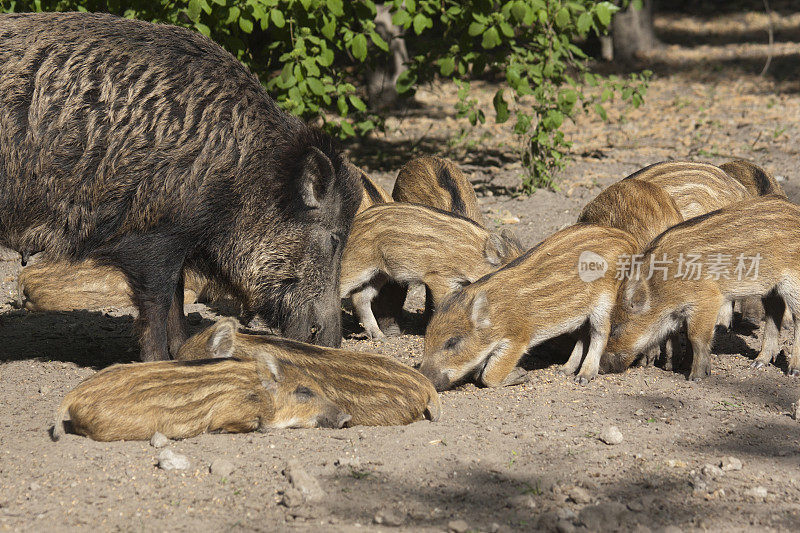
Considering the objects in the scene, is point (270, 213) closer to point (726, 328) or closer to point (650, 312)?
point (650, 312)

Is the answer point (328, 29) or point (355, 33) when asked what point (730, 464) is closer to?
point (328, 29)

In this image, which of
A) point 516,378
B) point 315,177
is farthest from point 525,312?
point 315,177

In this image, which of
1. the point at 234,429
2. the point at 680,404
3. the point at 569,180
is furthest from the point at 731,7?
the point at 234,429

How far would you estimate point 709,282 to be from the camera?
474cm

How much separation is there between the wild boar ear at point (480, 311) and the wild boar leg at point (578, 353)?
1.64 feet

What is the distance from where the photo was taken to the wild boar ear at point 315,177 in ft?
15.3

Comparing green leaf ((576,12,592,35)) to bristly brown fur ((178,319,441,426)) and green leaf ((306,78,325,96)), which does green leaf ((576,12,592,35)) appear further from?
bristly brown fur ((178,319,441,426))

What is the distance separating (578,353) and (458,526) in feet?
7.08

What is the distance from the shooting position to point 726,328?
17.8 ft

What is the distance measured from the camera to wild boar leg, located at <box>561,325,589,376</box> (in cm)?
494

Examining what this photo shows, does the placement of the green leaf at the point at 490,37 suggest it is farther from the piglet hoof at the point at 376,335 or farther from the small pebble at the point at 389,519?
the small pebble at the point at 389,519

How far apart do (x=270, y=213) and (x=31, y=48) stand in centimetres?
140

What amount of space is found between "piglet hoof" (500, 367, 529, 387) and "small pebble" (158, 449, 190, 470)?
184cm

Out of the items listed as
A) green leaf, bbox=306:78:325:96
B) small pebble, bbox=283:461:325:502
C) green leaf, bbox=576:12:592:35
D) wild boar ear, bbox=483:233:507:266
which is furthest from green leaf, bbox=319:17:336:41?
small pebble, bbox=283:461:325:502
